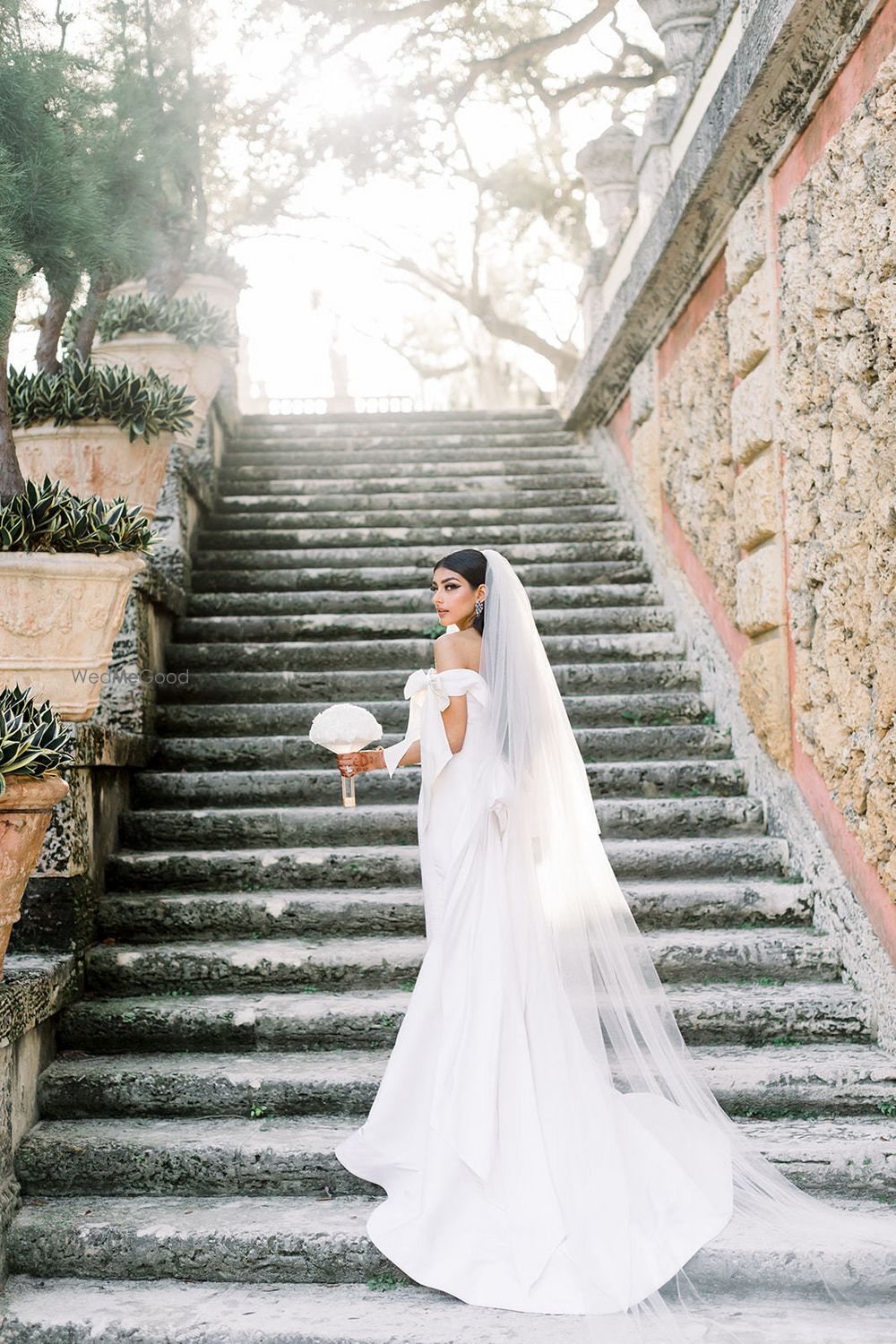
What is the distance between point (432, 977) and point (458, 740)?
66 cm

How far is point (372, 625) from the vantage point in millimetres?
5832

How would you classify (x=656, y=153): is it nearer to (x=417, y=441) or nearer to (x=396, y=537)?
(x=396, y=537)

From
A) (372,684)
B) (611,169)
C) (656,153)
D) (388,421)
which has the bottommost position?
(372,684)

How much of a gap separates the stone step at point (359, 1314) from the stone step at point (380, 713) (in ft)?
8.67

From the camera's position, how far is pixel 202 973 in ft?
12.7

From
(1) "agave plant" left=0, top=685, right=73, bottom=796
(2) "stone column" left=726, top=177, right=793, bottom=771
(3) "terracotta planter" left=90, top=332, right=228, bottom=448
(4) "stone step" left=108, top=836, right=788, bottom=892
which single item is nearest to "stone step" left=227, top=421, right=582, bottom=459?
(3) "terracotta planter" left=90, top=332, right=228, bottom=448

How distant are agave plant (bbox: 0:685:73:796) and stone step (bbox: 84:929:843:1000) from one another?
106 centimetres

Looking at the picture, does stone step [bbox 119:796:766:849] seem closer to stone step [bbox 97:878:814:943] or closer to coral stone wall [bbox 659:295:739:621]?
stone step [bbox 97:878:814:943]

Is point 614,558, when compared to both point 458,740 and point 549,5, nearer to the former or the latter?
point 458,740

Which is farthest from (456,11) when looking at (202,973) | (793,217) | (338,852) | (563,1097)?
(563,1097)

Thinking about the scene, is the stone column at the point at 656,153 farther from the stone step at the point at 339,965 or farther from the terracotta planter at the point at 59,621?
the stone step at the point at 339,965

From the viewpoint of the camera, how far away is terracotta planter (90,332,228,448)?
6.32m

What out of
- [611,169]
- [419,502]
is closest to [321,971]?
[419,502]

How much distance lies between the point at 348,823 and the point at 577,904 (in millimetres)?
1553
